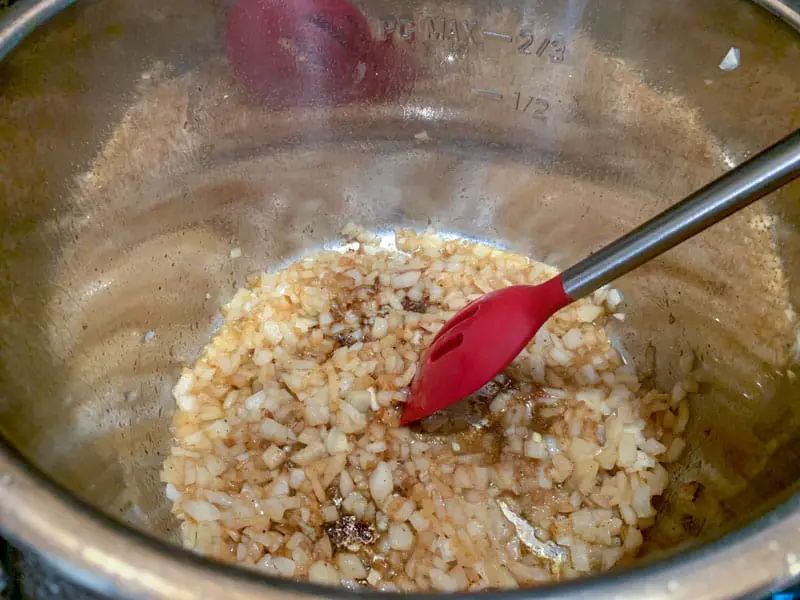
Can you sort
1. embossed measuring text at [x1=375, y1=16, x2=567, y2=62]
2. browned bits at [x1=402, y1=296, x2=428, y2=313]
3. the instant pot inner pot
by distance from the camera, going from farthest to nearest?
browned bits at [x1=402, y1=296, x2=428, y2=313] < embossed measuring text at [x1=375, y1=16, x2=567, y2=62] < the instant pot inner pot

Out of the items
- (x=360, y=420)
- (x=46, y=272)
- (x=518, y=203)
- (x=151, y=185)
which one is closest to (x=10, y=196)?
(x=46, y=272)

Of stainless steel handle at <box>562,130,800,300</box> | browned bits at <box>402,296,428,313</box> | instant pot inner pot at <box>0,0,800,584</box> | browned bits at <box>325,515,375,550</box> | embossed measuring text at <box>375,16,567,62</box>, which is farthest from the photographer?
browned bits at <box>402,296,428,313</box>

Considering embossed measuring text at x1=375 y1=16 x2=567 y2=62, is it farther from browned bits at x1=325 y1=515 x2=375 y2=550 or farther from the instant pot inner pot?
browned bits at x1=325 y1=515 x2=375 y2=550

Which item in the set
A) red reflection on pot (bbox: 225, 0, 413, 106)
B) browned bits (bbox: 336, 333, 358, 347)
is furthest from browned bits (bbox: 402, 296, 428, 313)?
red reflection on pot (bbox: 225, 0, 413, 106)

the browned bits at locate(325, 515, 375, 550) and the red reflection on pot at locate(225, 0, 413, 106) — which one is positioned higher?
the red reflection on pot at locate(225, 0, 413, 106)

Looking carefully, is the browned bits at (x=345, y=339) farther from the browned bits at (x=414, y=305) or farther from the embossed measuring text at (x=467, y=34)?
the embossed measuring text at (x=467, y=34)

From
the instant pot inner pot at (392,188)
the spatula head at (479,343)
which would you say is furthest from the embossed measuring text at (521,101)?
the spatula head at (479,343)
